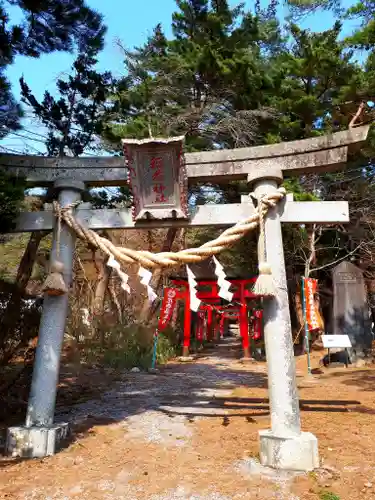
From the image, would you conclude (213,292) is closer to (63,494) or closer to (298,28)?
(298,28)

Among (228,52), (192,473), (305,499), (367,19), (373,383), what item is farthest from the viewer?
(228,52)

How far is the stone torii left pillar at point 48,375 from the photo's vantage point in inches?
163

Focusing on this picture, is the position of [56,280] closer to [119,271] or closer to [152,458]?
[119,271]

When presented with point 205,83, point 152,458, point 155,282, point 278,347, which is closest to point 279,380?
point 278,347

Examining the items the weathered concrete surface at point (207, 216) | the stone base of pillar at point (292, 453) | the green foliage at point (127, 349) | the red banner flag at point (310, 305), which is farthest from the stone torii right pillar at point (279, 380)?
the green foliage at point (127, 349)

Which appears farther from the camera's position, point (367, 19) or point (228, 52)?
point (228, 52)

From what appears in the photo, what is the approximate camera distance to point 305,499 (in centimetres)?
316

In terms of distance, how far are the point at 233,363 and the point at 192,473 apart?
35.6ft

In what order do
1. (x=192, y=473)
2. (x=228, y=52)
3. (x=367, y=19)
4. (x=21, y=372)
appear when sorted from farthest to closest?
(x=228, y=52), (x=367, y=19), (x=21, y=372), (x=192, y=473)

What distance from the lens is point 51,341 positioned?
4516 millimetres

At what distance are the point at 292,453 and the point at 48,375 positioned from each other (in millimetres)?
2845

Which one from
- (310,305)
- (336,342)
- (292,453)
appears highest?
(310,305)

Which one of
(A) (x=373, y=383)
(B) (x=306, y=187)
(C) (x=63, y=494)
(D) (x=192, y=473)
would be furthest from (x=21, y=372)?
(B) (x=306, y=187)

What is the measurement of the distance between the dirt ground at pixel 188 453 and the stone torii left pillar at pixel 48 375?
0.57 feet
